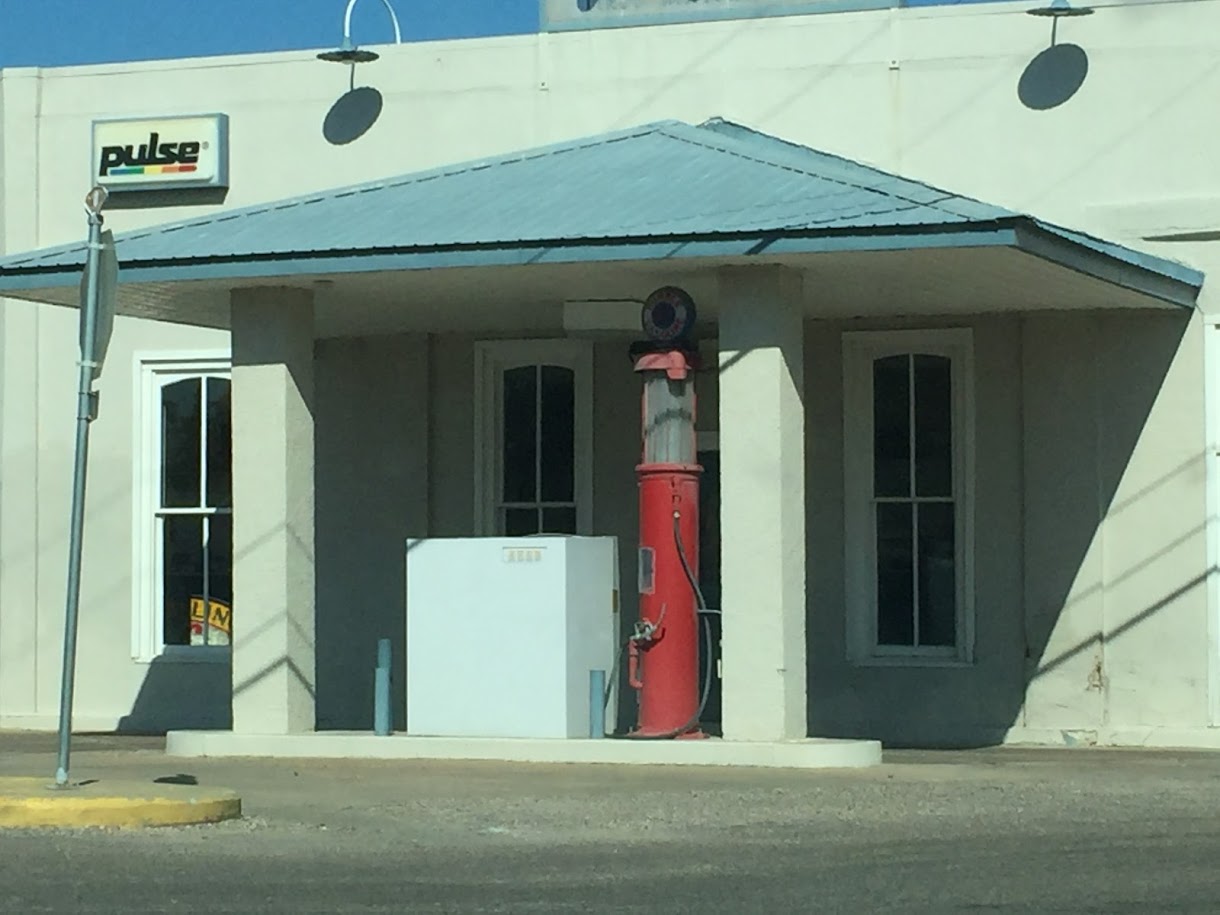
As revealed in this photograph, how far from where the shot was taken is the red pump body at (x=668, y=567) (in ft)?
53.8

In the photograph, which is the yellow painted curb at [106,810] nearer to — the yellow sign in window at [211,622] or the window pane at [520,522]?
the window pane at [520,522]

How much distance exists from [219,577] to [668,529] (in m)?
6.22

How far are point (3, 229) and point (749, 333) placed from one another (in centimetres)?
843

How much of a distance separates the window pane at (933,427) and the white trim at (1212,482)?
6.56 feet

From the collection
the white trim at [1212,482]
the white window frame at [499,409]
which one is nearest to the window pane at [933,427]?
the white trim at [1212,482]

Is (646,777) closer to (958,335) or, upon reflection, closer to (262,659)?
(262,659)

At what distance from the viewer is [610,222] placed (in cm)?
1574

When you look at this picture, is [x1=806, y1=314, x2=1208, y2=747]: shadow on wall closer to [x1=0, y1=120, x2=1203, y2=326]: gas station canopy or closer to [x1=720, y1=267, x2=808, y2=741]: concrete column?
[x1=0, y1=120, x2=1203, y2=326]: gas station canopy

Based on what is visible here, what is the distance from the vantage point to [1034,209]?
62.6 ft

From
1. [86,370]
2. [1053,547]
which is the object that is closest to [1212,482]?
[1053,547]

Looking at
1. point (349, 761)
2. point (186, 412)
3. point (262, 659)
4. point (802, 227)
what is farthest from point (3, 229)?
point (802, 227)

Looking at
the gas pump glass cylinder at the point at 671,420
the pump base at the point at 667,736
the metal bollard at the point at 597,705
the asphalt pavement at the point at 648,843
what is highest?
the gas pump glass cylinder at the point at 671,420

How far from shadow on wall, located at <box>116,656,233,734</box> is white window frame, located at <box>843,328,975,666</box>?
535cm

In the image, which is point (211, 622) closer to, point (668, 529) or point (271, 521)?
point (271, 521)
